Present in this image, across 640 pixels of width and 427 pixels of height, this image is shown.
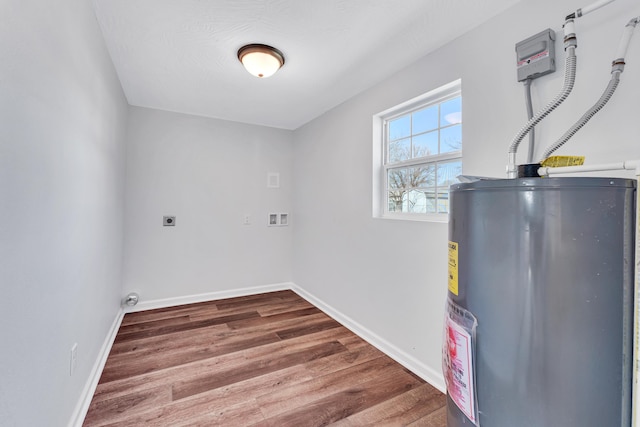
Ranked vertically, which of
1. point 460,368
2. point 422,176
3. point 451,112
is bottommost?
point 460,368

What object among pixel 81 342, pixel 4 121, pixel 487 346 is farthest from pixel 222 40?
pixel 487 346

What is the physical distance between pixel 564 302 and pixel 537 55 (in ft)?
4.02

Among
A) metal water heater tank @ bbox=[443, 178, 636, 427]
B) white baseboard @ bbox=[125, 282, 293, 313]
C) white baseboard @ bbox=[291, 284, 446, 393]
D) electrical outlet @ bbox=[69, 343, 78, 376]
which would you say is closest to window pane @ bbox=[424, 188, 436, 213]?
white baseboard @ bbox=[291, 284, 446, 393]

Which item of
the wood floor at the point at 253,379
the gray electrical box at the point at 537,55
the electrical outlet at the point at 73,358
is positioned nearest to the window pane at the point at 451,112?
the gray electrical box at the point at 537,55

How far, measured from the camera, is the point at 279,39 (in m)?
1.84

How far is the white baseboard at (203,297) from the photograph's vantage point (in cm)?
309

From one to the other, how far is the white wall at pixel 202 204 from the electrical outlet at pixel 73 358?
1762 millimetres

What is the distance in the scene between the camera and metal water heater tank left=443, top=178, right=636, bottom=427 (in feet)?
2.53

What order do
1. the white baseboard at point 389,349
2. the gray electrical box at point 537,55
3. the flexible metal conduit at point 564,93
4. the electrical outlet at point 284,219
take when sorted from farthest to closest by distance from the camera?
the electrical outlet at point 284,219, the white baseboard at point 389,349, the gray electrical box at point 537,55, the flexible metal conduit at point 564,93

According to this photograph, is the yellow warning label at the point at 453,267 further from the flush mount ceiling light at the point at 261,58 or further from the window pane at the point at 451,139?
the flush mount ceiling light at the point at 261,58

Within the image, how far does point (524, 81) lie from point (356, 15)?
98cm

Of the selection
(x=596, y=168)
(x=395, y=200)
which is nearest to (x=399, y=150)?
(x=395, y=200)

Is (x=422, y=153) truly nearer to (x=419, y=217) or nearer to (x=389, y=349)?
(x=419, y=217)

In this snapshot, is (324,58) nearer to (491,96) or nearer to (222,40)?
(222,40)
